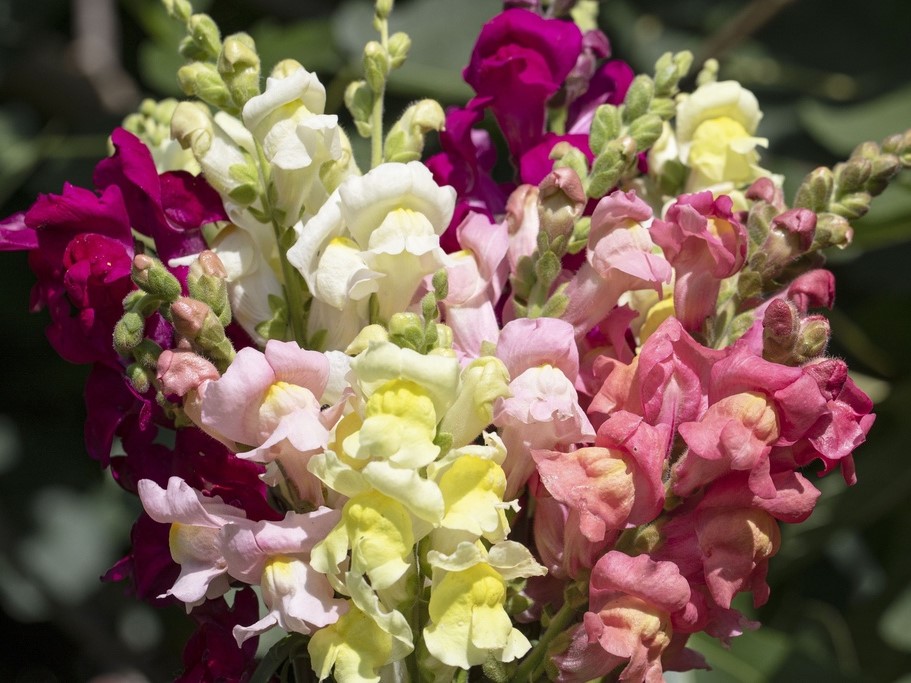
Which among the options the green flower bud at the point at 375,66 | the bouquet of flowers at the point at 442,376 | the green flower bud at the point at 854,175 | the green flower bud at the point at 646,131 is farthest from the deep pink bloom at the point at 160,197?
the green flower bud at the point at 854,175

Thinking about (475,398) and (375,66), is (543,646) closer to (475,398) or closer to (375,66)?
(475,398)

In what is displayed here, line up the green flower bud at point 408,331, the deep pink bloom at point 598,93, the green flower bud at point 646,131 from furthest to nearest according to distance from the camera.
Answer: the deep pink bloom at point 598,93, the green flower bud at point 646,131, the green flower bud at point 408,331

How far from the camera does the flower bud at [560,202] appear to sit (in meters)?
0.56

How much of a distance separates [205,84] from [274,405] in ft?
0.60

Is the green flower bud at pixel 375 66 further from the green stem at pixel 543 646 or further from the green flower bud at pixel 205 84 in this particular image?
the green stem at pixel 543 646

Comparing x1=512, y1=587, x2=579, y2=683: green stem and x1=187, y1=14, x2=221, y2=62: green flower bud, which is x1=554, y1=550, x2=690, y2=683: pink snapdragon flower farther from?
x1=187, y1=14, x2=221, y2=62: green flower bud

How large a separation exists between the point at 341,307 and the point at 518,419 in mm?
99

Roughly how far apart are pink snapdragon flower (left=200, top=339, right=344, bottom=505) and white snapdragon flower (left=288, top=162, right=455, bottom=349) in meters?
0.05

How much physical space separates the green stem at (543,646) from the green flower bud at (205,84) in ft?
0.98

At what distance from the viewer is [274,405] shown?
0.52 m

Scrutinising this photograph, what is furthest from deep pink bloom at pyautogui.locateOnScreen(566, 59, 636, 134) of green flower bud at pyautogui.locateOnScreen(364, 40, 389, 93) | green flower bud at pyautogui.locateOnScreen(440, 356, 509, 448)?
green flower bud at pyautogui.locateOnScreen(440, 356, 509, 448)

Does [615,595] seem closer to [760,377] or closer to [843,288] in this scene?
[760,377]

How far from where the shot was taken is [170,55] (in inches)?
59.1

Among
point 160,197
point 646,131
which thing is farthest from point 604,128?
point 160,197
